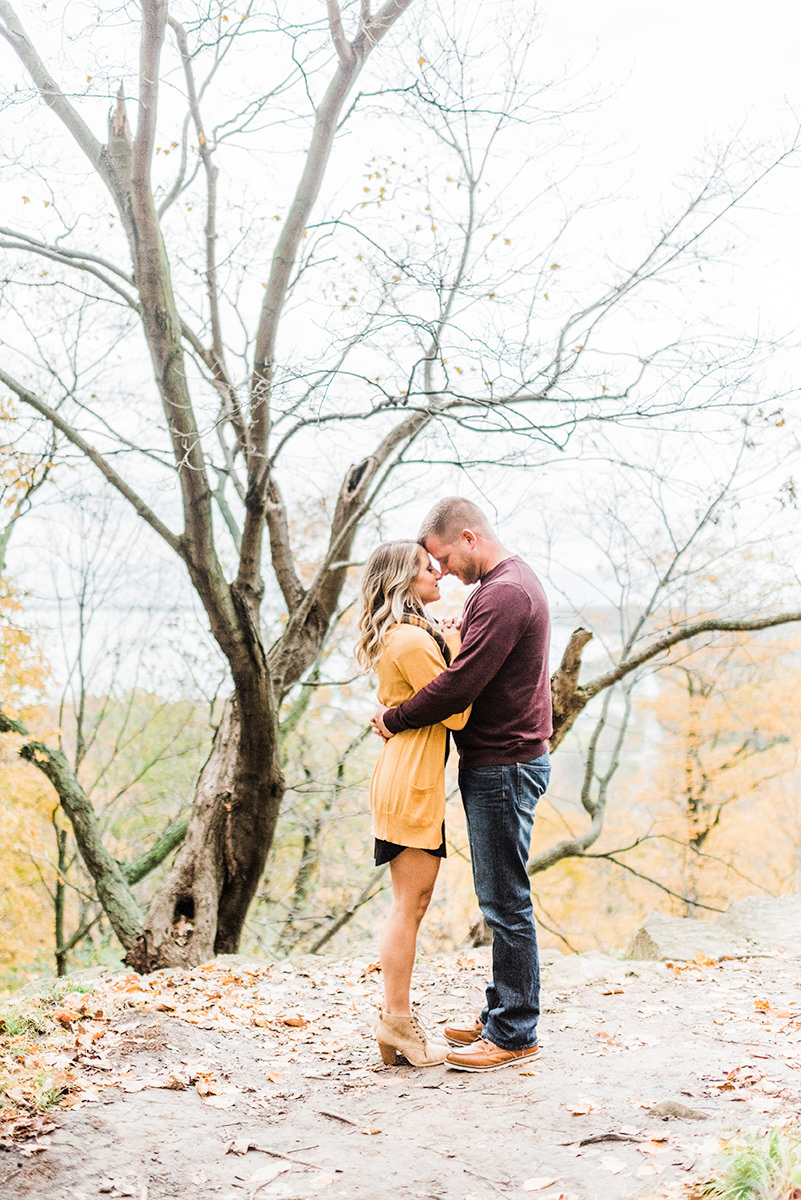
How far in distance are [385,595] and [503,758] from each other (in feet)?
2.52

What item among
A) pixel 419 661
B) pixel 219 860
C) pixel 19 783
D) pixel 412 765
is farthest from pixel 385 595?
pixel 19 783

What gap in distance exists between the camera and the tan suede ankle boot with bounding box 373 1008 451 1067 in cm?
303

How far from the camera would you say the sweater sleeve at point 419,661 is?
2.99 meters

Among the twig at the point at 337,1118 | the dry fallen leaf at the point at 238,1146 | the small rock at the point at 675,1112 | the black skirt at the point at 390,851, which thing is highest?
the black skirt at the point at 390,851

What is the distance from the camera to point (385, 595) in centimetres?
317

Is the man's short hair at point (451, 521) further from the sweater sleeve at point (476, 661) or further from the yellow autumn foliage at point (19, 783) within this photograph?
the yellow autumn foliage at point (19, 783)

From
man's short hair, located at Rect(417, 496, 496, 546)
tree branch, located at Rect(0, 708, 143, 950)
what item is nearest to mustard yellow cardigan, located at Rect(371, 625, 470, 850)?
man's short hair, located at Rect(417, 496, 496, 546)

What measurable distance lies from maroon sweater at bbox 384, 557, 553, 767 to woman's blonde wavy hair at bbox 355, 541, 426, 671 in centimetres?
24

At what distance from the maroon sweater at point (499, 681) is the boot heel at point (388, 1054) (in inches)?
44.1

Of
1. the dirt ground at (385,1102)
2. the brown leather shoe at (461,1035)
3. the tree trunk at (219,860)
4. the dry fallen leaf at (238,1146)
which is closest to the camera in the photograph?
the dirt ground at (385,1102)

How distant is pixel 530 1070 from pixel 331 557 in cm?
405

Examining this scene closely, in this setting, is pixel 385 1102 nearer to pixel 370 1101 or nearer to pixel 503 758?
pixel 370 1101

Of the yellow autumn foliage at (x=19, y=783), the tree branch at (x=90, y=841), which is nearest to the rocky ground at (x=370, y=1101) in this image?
the tree branch at (x=90, y=841)

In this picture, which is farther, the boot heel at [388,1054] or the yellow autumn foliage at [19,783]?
the yellow autumn foliage at [19,783]
